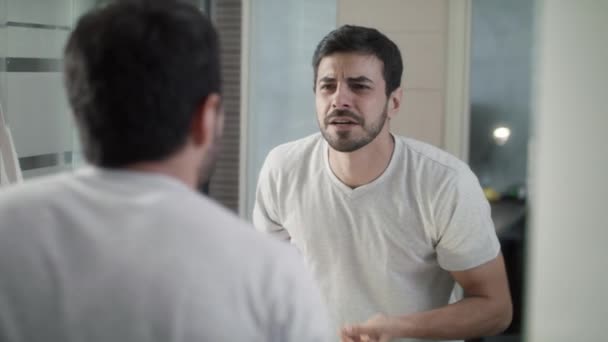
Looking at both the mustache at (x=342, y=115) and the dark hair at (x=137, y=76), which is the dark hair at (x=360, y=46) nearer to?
the mustache at (x=342, y=115)

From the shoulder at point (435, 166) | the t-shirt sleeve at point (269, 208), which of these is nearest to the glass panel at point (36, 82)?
the t-shirt sleeve at point (269, 208)

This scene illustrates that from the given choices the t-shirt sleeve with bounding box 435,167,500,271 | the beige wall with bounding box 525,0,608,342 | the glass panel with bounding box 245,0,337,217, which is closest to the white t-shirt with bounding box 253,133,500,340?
the t-shirt sleeve with bounding box 435,167,500,271

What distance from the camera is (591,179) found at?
8.60 feet

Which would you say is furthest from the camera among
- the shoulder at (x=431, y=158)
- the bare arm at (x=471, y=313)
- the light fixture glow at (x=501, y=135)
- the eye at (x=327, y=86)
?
the light fixture glow at (x=501, y=135)

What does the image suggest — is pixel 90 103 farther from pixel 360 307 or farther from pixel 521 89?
pixel 521 89

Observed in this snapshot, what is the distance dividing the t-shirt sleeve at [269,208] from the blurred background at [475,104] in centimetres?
77

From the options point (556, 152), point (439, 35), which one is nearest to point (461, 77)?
point (439, 35)

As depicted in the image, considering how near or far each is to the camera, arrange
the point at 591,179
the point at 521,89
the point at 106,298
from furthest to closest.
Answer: the point at 521,89
the point at 591,179
the point at 106,298

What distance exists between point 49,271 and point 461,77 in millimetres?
2726

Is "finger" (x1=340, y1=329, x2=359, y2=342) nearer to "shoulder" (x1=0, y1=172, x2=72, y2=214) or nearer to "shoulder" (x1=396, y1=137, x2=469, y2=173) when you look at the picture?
"shoulder" (x1=396, y1=137, x2=469, y2=173)

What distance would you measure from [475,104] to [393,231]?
1499 mm

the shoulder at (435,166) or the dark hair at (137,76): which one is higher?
the dark hair at (137,76)

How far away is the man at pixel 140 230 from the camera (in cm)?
80

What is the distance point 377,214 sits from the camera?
2.02 meters
